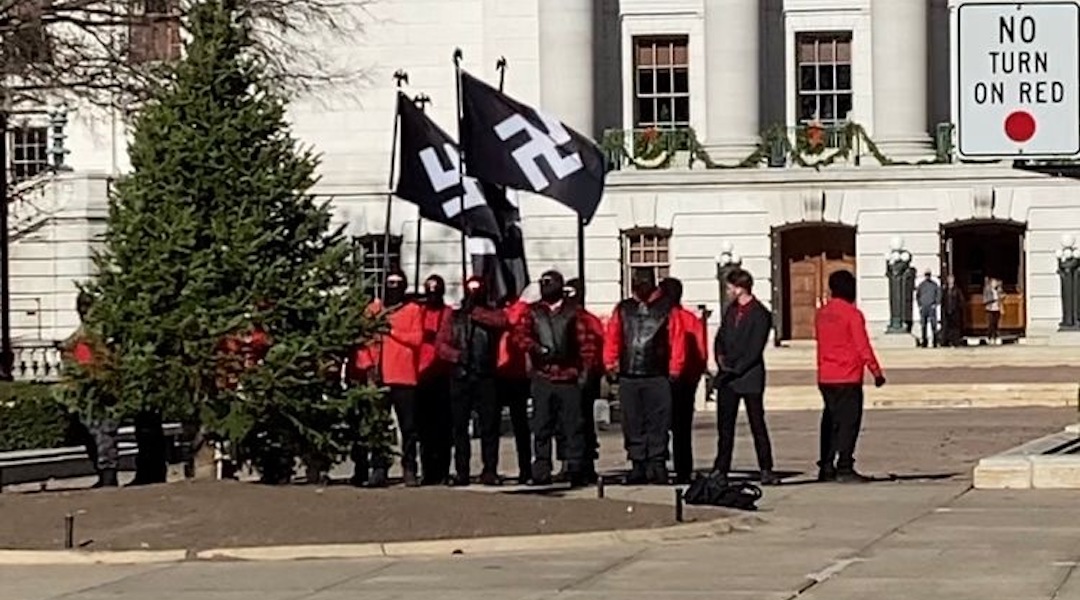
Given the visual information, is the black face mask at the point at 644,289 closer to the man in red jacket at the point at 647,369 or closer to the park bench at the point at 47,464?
the man in red jacket at the point at 647,369

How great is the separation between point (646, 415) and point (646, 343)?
0.62 m

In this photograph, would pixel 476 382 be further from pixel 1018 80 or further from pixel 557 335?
pixel 1018 80

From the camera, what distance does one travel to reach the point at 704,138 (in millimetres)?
59406

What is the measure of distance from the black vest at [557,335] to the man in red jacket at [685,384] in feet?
2.81

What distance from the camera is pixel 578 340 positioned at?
22.0 m

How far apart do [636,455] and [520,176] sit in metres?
10.1

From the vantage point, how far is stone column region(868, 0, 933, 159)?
2302 inches

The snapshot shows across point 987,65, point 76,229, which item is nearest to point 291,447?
point 987,65

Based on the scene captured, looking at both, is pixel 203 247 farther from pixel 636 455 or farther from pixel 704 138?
pixel 704 138

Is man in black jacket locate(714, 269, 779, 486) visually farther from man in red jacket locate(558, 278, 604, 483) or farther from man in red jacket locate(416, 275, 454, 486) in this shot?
man in red jacket locate(416, 275, 454, 486)

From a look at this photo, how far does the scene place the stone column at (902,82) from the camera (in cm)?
5847

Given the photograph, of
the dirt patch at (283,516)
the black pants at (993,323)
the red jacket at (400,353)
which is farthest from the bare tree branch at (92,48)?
the black pants at (993,323)

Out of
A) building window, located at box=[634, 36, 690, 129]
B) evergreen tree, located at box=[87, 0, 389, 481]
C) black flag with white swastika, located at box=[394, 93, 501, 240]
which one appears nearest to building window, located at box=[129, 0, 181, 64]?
black flag with white swastika, located at box=[394, 93, 501, 240]

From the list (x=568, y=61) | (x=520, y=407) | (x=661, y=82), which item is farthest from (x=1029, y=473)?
(x=661, y=82)
